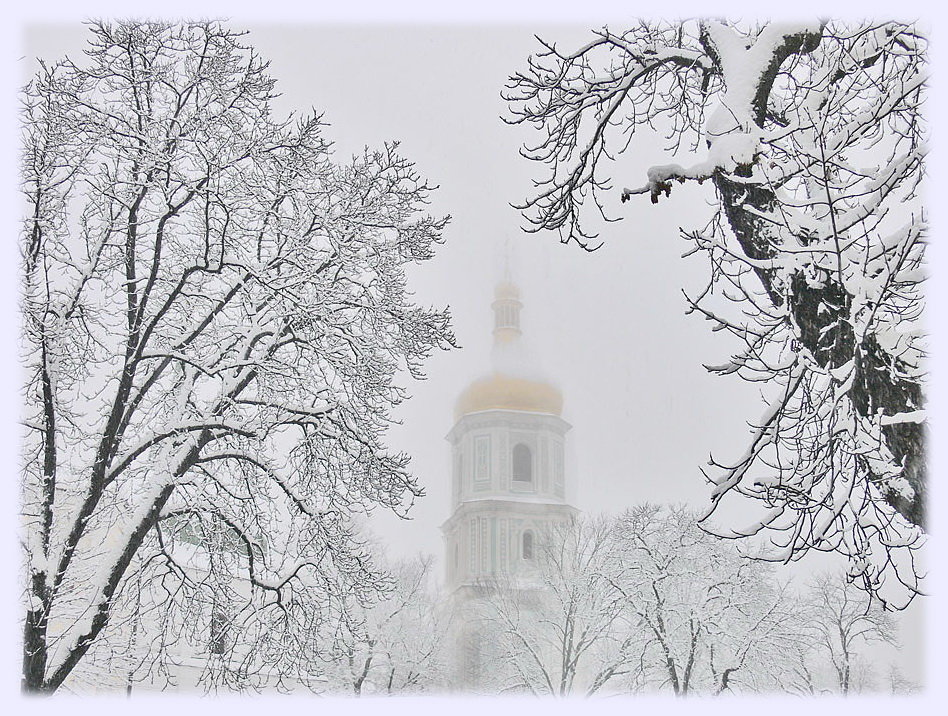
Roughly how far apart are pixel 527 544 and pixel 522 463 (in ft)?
15.7

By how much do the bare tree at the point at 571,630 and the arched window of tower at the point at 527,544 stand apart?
17.3 meters

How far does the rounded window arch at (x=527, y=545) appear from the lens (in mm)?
54719

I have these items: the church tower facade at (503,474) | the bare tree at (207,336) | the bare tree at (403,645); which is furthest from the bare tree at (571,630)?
the bare tree at (207,336)

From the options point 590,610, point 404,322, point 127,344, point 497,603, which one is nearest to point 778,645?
point 590,610

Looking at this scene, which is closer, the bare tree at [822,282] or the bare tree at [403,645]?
the bare tree at [822,282]

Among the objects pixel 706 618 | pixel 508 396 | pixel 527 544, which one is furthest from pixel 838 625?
pixel 508 396

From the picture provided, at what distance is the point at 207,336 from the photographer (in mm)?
11719

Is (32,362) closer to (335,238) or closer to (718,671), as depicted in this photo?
(335,238)

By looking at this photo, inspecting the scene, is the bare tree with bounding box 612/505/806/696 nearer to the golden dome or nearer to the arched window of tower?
the arched window of tower

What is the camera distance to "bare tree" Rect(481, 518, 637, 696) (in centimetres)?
2997

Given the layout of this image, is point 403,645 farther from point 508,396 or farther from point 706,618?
point 508,396

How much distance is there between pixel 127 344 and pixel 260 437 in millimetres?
1673

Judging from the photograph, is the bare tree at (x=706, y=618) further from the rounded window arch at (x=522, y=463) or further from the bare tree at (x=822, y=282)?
the rounded window arch at (x=522, y=463)

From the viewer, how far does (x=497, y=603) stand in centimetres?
3709
